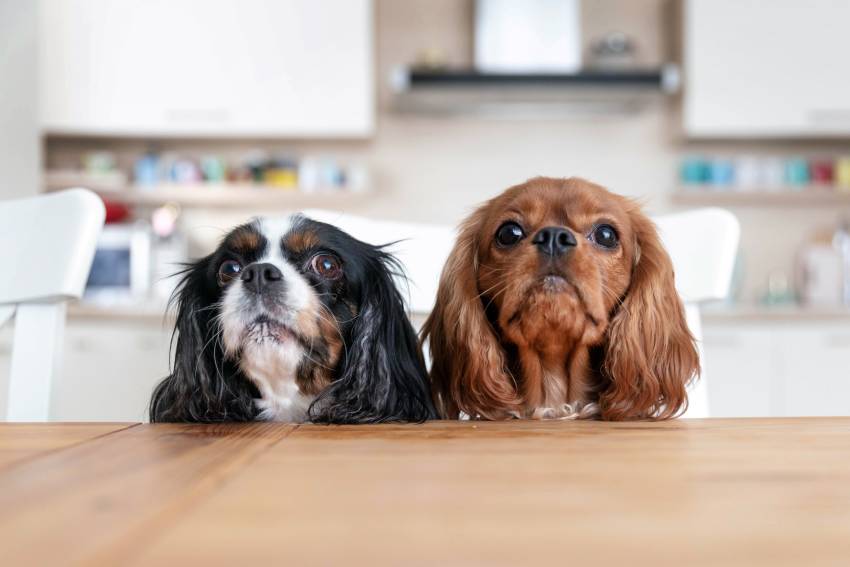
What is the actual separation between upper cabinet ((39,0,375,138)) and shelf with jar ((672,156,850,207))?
1.45 meters

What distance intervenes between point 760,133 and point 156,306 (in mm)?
2528

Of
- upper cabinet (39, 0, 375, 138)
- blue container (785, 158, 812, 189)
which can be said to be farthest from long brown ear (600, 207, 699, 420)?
blue container (785, 158, 812, 189)

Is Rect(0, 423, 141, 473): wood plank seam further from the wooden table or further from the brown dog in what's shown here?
the brown dog

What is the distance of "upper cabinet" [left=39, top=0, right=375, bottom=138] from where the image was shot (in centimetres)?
322

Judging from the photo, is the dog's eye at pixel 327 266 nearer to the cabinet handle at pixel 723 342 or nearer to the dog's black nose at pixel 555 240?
the dog's black nose at pixel 555 240

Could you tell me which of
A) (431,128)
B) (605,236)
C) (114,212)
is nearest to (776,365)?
(431,128)

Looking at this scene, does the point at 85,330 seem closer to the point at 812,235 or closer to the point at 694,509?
the point at 694,509

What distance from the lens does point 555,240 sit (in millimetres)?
1032

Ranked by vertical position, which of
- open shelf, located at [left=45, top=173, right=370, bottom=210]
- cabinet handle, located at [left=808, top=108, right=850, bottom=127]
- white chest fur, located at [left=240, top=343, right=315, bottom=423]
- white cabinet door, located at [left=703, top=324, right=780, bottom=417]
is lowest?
white cabinet door, located at [left=703, top=324, right=780, bottom=417]

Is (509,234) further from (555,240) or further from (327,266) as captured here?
(327,266)

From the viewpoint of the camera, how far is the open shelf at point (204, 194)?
11.1 feet

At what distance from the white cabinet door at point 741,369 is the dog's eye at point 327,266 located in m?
2.14

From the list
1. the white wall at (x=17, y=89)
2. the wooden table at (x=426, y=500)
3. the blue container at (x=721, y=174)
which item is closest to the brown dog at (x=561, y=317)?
the wooden table at (x=426, y=500)

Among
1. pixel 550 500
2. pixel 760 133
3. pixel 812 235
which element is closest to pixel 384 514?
pixel 550 500
